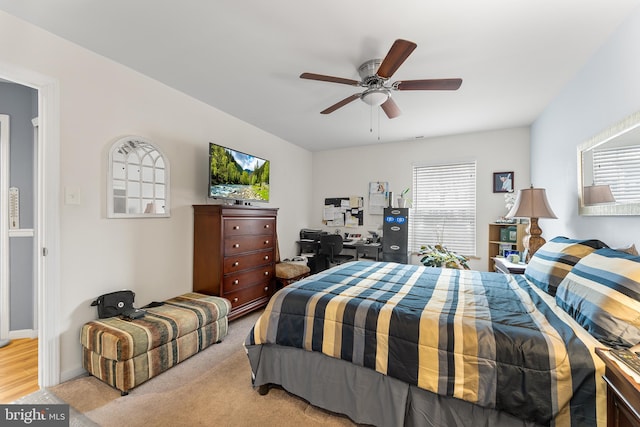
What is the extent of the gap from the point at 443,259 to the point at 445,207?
39.3 inches

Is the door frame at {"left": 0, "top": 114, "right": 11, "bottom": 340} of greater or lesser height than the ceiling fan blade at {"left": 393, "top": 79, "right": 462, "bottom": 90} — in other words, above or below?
below

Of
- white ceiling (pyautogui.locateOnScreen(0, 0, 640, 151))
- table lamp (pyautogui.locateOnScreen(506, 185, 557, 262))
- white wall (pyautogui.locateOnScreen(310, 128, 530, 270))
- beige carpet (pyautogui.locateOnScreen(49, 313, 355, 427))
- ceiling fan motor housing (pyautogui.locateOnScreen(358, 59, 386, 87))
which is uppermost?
white ceiling (pyautogui.locateOnScreen(0, 0, 640, 151))

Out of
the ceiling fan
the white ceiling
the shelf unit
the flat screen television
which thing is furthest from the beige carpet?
the shelf unit

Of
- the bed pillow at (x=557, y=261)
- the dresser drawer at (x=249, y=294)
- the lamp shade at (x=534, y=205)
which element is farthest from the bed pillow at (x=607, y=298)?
the dresser drawer at (x=249, y=294)

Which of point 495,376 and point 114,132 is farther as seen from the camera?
point 114,132

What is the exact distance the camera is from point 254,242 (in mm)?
3330

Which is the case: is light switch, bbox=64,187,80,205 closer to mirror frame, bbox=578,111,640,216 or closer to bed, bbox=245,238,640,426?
bed, bbox=245,238,640,426

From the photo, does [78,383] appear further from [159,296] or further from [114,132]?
[114,132]

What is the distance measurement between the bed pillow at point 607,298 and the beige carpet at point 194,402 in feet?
4.51

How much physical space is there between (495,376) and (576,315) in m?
0.57

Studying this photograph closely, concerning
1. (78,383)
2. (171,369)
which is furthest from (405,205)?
(78,383)

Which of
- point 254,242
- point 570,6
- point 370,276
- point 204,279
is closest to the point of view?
point 570,6

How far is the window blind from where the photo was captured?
5.36ft

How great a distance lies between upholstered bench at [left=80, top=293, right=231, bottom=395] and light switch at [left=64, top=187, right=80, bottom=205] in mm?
945
